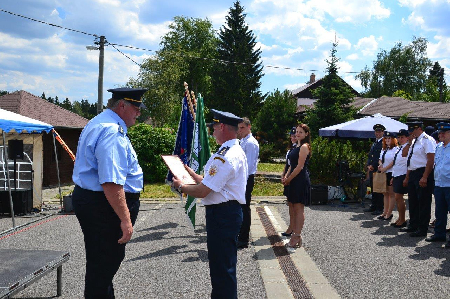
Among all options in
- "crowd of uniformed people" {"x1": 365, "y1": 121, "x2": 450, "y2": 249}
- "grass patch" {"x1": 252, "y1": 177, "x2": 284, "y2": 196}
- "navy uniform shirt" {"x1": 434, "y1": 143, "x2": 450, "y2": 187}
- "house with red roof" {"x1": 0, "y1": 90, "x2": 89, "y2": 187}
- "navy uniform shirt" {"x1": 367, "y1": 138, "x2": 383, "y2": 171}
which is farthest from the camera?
"house with red roof" {"x1": 0, "y1": 90, "x2": 89, "y2": 187}

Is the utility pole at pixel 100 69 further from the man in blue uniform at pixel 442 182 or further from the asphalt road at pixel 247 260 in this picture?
the man in blue uniform at pixel 442 182

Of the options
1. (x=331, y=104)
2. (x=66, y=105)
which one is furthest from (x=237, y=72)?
(x=66, y=105)

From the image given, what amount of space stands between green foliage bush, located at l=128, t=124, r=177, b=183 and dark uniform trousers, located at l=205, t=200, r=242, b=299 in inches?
531

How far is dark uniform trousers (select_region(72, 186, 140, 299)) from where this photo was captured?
118 inches

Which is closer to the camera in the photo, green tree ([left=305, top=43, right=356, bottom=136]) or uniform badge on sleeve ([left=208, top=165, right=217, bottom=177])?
uniform badge on sleeve ([left=208, top=165, right=217, bottom=177])

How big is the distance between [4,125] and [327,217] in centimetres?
736

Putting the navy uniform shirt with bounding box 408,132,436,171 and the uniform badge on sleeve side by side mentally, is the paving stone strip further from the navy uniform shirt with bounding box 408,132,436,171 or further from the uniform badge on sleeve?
the navy uniform shirt with bounding box 408,132,436,171

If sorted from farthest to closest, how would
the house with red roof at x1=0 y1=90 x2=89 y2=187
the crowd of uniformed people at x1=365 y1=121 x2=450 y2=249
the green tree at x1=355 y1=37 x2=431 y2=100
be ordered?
the green tree at x1=355 y1=37 x2=431 y2=100, the house with red roof at x1=0 y1=90 x2=89 y2=187, the crowd of uniformed people at x1=365 y1=121 x2=450 y2=249

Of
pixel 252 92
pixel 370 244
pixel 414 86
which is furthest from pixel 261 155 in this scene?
pixel 414 86

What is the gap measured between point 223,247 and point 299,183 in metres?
3.36

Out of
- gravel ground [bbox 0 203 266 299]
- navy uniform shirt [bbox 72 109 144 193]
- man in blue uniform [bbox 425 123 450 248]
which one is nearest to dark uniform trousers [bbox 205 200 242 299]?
navy uniform shirt [bbox 72 109 144 193]

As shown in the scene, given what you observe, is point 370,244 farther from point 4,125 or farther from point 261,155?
point 261,155

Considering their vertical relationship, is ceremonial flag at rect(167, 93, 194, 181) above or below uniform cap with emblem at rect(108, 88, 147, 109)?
below

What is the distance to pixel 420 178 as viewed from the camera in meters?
7.64
